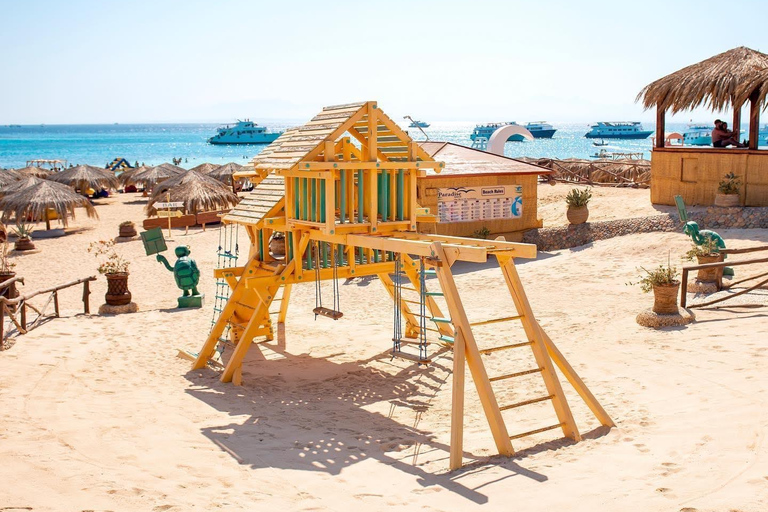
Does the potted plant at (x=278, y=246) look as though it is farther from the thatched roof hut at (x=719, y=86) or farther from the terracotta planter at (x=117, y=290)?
the thatched roof hut at (x=719, y=86)

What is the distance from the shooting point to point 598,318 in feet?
38.7

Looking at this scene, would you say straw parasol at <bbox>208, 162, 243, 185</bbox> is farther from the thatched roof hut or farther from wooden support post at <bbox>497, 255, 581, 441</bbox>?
wooden support post at <bbox>497, 255, 581, 441</bbox>

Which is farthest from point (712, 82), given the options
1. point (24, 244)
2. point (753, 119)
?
point (24, 244)

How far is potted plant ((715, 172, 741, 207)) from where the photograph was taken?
689 inches

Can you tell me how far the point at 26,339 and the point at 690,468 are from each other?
8.95 metres

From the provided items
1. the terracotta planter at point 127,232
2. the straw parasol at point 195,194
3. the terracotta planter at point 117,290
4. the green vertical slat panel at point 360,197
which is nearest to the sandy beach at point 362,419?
the terracotta planter at point 117,290

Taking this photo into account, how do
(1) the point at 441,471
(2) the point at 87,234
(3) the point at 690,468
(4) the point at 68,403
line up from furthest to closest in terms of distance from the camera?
(2) the point at 87,234 < (4) the point at 68,403 < (1) the point at 441,471 < (3) the point at 690,468

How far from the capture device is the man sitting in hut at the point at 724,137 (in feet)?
60.8

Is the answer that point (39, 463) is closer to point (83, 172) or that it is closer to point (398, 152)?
point (398, 152)

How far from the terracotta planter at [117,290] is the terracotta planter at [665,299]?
28.5ft

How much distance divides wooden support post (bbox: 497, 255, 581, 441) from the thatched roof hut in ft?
40.5

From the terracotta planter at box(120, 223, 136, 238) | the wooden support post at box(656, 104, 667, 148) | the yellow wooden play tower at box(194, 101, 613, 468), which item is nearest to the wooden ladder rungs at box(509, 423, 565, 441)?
the yellow wooden play tower at box(194, 101, 613, 468)

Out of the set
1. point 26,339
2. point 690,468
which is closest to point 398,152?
point 690,468

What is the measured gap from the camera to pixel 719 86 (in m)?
17.7
